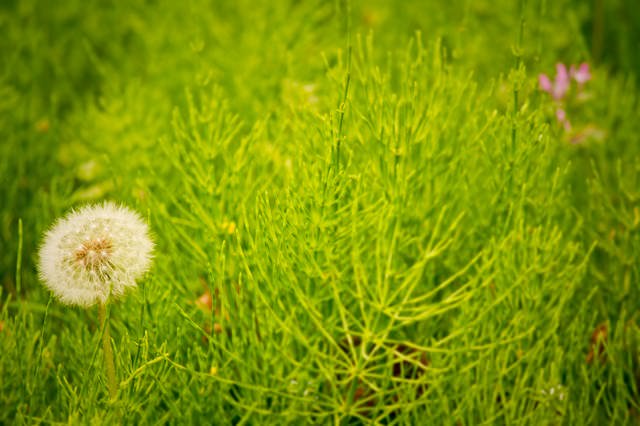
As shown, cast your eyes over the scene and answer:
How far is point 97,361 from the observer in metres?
0.96

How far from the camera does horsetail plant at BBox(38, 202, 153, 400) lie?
2.99 ft

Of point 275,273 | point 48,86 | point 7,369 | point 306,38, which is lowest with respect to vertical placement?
point 7,369

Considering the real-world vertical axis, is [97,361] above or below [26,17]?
below

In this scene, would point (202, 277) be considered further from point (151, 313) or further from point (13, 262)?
point (13, 262)

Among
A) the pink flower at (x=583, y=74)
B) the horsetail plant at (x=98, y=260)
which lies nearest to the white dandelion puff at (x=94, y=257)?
the horsetail plant at (x=98, y=260)

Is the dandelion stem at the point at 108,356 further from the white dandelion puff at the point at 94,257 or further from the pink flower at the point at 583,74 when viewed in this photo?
the pink flower at the point at 583,74

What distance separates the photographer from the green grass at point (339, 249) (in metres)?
1.02

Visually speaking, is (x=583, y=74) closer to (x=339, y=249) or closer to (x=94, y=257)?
(x=339, y=249)

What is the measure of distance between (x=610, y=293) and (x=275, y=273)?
2.70ft

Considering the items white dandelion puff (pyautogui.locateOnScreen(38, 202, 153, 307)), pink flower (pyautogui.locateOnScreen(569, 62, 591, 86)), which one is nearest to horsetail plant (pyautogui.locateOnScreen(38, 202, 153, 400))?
white dandelion puff (pyautogui.locateOnScreen(38, 202, 153, 307))

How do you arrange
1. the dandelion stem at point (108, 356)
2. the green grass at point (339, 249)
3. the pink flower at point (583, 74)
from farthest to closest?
the pink flower at point (583, 74) < the green grass at point (339, 249) < the dandelion stem at point (108, 356)


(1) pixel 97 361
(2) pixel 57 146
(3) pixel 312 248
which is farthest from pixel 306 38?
(1) pixel 97 361

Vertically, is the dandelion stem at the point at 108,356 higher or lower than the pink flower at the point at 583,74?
lower

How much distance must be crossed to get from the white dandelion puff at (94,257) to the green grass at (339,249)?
56 mm
